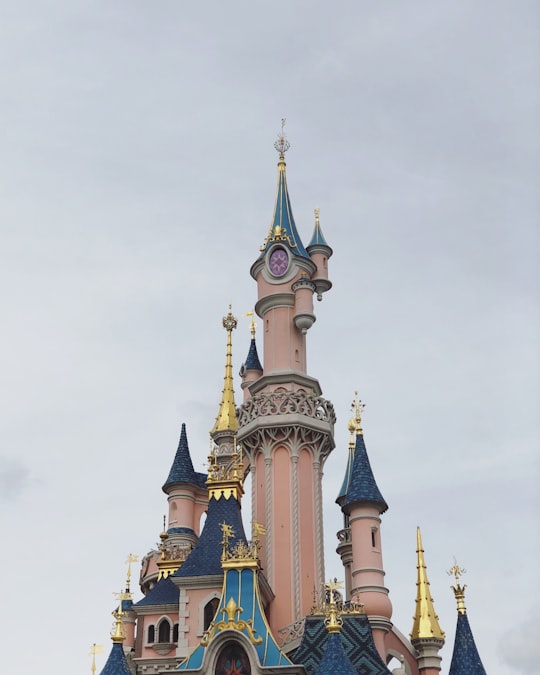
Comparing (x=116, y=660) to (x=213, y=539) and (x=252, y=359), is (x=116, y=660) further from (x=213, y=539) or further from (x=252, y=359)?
(x=252, y=359)

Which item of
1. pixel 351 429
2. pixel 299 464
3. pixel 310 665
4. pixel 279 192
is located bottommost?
pixel 310 665

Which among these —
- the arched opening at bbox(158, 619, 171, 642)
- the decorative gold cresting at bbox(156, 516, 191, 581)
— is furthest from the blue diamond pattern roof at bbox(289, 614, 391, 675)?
the decorative gold cresting at bbox(156, 516, 191, 581)

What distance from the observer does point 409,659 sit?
33.3 meters

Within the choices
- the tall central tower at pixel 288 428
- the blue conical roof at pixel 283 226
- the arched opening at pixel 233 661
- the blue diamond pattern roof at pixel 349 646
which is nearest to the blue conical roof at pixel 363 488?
the tall central tower at pixel 288 428

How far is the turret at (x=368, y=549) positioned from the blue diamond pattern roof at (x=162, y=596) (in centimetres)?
603

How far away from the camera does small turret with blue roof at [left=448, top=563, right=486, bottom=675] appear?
98.4 ft

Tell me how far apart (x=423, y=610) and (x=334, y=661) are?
9.78 m

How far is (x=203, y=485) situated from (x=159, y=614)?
8.57m

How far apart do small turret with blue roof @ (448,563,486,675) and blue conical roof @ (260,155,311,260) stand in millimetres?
14589

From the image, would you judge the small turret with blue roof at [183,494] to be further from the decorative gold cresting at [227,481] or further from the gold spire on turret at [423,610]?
the gold spire on turret at [423,610]

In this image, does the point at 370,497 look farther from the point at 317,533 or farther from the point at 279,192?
the point at 279,192

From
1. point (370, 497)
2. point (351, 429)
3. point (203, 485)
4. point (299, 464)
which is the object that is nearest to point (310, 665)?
point (370, 497)

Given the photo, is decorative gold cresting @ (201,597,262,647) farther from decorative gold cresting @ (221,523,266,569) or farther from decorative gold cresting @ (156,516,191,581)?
decorative gold cresting @ (156,516,191,581)

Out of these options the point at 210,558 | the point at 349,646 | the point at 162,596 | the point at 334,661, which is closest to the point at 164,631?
the point at 162,596
